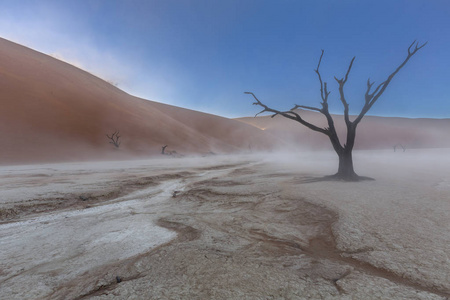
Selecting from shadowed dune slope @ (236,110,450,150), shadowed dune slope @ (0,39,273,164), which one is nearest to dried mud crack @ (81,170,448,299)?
shadowed dune slope @ (0,39,273,164)

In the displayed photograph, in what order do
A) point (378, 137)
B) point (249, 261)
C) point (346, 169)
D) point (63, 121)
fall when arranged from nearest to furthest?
point (249, 261) → point (346, 169) → point (63, 121) → point (378, 137)

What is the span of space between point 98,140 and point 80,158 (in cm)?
684

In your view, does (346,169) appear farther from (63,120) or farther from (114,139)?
(63,120)

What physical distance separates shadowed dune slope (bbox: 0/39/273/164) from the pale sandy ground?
2192 centimetres

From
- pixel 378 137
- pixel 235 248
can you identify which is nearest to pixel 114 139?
pixel 235 248

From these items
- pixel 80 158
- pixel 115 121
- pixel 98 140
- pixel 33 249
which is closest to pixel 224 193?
pixel 33 249

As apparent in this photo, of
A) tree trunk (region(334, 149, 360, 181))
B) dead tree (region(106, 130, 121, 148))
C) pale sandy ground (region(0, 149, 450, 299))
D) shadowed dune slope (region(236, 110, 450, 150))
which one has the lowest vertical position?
pale sandy ground (region(0, 149, 450, 299))

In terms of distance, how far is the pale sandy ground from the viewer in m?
2.21

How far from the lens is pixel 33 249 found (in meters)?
3.42

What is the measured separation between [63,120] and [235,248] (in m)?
34.9

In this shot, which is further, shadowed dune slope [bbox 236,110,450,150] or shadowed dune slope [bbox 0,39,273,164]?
shadowed dune slope [bbox 236,110,450,150]

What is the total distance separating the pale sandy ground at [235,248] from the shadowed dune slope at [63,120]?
71.9ft

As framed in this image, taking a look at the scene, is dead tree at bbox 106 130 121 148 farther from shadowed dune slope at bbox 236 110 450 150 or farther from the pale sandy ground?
shadowed dune slope at bbox 236 110 450 150

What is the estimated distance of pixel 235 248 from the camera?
10.3ft
